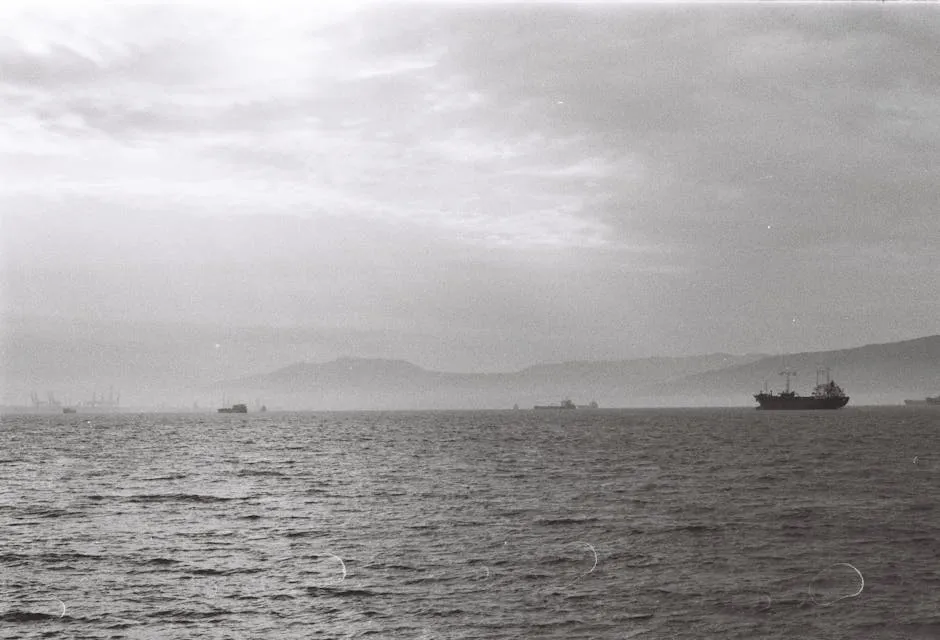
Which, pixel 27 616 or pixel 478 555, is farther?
pixel 478 555

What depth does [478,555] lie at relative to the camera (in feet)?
120

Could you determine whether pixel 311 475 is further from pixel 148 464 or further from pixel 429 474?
pixel 148 464

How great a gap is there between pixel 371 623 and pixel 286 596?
5.23 meters

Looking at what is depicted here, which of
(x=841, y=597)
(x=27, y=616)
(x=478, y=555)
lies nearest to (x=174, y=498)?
(x=27, y=616)

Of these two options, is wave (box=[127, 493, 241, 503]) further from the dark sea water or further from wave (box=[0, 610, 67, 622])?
wave (box=[0, 610, 67, 622])

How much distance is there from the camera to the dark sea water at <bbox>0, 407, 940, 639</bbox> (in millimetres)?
26703

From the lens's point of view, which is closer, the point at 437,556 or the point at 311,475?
the point at 437,556

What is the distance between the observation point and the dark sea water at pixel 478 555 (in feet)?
87.6

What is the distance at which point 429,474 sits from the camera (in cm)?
7681

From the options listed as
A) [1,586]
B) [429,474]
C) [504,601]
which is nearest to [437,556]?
[504,601]

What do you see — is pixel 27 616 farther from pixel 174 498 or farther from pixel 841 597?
pixel 174 498

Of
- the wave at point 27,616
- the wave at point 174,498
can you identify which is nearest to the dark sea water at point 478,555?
the wave at point 27,616

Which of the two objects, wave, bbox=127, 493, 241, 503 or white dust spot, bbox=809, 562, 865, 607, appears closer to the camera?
white dust spot, bbox=809, 562, 865, 607

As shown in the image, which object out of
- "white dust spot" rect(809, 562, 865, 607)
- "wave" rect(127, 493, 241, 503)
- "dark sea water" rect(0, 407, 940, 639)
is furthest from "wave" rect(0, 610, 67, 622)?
"wave" rect(127, 493, 241, 503)
